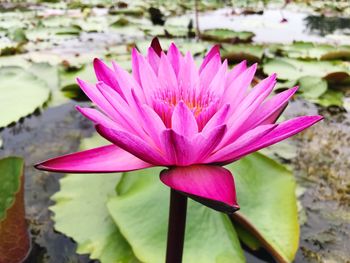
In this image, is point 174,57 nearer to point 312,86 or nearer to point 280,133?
point 280,133

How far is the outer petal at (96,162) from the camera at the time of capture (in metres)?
0.52

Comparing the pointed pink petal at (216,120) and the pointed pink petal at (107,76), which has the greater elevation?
the pointed pink petal at (107,76)

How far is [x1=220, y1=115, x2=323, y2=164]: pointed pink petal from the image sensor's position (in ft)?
1.70

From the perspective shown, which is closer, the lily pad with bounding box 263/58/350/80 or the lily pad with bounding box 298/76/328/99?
the lily pad with bounding box 298/76/328/99

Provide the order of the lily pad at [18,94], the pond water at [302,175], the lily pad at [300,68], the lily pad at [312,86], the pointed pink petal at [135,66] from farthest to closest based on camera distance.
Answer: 1. the lily pad at [300,68]
2. the lily pad at [312,86]
3. the lily pad at [18,94]
4. the pond water at [302,175]
5. the pointed pink petal at [135,66]

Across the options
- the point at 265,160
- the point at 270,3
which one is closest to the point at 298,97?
the point at 265,160

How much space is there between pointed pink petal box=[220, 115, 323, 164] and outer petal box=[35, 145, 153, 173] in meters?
0.14

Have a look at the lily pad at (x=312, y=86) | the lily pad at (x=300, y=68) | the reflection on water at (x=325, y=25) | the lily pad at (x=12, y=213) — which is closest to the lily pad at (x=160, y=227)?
the lily pad at (x=12, y=213)

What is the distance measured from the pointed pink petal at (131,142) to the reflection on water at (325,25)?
3691 millimetres

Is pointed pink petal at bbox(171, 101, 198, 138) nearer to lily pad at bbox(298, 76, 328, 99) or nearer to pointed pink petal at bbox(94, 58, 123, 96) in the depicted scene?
pointed pink petal at bbox(94, 58, 123, 96)

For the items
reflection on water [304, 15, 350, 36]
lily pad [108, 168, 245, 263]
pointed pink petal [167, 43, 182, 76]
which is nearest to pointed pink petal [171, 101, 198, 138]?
pointed pink petal [167, 43, 182, 76]

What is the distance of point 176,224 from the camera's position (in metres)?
0.57

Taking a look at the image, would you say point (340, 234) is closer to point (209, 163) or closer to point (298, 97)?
point (209, 163)

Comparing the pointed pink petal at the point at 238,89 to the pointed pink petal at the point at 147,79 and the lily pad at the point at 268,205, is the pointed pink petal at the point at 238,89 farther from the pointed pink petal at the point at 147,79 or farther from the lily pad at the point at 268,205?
the lily pad at the point at 268,205
